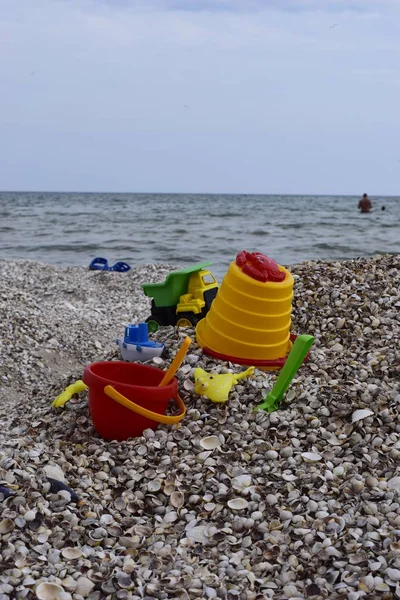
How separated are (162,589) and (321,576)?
1.86ft

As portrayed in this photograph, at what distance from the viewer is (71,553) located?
244cm

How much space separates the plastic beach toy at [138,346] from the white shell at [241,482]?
121 centimetres

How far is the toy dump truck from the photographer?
437 centimetres

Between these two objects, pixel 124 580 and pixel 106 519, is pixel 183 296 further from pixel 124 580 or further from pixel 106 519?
pixel 124 580

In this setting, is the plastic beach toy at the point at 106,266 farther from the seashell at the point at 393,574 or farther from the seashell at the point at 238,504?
the seashell at the point at 393,574

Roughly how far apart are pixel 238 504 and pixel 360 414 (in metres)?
0.84

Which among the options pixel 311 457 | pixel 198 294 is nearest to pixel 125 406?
pixel 311 457

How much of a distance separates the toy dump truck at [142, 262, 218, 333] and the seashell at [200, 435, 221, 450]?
1.28 m

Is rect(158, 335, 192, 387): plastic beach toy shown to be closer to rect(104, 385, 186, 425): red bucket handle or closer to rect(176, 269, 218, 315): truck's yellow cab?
rect(104, 385, 186, 425): red bucket handle

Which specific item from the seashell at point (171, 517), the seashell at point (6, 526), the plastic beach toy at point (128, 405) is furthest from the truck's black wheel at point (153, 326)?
the seashell at point (6, 526)

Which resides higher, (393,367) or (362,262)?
(362,262)

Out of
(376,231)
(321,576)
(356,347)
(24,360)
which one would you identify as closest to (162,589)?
(321,576)

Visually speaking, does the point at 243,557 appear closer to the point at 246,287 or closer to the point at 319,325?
the point at 246,287

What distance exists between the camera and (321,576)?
2320 millimetres
